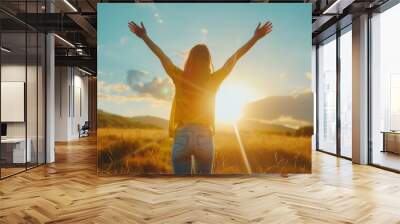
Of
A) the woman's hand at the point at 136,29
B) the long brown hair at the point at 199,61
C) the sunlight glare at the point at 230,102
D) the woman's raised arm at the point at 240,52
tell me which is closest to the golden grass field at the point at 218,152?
the sunlight glare at the point at 230,102

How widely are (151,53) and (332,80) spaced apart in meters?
5.82

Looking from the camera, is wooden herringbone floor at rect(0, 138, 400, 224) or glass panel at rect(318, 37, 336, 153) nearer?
wooden herringbone floor at rect(0, 138, 400, 224)

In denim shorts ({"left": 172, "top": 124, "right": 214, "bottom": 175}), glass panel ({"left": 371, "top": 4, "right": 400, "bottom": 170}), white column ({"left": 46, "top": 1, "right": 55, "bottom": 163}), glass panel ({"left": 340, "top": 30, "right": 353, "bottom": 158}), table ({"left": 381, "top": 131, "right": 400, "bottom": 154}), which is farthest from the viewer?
glass panel ({"left": 340, "top": 30, "right": 353, "bottom": 158})

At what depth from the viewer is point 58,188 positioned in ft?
17.6

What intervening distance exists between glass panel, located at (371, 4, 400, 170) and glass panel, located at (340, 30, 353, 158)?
31.4 inches

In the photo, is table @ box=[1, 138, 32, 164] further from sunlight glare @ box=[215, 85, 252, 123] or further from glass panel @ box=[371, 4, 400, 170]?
glass panel @ box=[371, 4, 400, 170]

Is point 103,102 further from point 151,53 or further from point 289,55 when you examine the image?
point 289,55

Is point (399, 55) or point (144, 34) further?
point (399, 55)

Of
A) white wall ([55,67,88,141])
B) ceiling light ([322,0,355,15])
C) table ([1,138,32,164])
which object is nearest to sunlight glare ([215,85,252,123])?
ceiling light ([322,0,355,15])

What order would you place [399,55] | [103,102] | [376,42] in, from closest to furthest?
[103,102] → [399,55] → [376,42]

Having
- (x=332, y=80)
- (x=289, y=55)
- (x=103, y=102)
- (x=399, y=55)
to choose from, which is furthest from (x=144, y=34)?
(x=332, y=80)

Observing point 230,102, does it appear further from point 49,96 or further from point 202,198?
point 49,96

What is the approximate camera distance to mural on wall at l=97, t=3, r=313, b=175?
245 inches

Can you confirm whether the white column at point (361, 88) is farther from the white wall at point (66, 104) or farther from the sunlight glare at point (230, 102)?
the white wall at point (66, 104)
